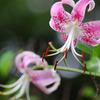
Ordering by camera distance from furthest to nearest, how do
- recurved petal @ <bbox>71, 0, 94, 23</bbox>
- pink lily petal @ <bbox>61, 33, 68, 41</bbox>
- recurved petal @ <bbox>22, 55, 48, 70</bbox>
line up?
recurved petal @ <bbox>22, 55, 48, 70</bbox> < pink lily petal @ <bbox>61, 33, 68, 41</bbox> < recurved petal @ <bbox>71, 0, 94, 23</bbox>

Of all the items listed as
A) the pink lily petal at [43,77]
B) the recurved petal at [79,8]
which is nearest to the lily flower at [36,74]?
the pink lily petal at [43,77]

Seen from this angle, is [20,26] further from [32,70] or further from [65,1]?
[65,1]

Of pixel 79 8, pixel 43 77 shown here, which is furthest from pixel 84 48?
pixel 43 77

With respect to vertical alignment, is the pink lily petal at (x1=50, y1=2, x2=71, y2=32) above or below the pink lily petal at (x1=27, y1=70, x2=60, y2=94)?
above

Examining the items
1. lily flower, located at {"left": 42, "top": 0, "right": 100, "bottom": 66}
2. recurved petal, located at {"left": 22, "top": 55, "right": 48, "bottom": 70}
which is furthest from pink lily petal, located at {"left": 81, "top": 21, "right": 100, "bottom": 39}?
recurved petal, located at {"left": 22, "top": 55, "right": 48, "bottom": 70}

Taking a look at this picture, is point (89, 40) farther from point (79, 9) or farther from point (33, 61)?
point (33, 61)

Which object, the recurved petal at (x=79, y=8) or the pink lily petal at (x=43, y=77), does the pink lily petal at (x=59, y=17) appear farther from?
the pink lily petal at (x=43, y=77)

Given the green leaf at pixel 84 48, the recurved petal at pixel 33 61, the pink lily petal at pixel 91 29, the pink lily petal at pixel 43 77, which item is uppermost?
the pink lily petal at pixel 91 29

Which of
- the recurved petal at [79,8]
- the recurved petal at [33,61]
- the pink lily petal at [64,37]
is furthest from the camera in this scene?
the recurved petal at [33,61]

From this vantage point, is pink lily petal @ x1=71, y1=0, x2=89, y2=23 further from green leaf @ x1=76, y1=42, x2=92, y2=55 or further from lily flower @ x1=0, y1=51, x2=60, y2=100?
lily flower @ x1=0, y1=51, x2=60, y2=100
